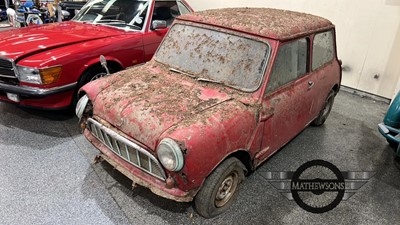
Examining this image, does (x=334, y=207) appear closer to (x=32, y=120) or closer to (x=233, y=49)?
(x=233, y=49)

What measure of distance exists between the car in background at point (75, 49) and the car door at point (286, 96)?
2.32 meters

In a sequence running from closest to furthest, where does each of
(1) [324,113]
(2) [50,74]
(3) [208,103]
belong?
(3) [208,103] → (2) [50,74] → (1) [324,113]

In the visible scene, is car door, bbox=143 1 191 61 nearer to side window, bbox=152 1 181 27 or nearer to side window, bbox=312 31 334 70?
side window, bbox=152 1 181 27

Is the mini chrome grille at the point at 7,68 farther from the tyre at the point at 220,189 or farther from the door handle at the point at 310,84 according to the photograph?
the door handle at the point at 310,84

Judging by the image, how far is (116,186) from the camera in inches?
114

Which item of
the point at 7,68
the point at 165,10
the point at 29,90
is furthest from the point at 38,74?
the point at 165,10

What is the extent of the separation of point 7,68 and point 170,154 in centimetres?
279

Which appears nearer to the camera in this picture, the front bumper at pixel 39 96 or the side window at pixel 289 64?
the side window at pixel 289 64

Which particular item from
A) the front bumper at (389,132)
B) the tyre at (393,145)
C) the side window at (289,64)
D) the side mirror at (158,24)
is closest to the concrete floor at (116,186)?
the tyre at (393,145)

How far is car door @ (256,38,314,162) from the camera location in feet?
8.80

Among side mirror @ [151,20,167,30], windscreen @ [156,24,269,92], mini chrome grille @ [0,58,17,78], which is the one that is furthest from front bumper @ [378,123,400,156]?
mini chrome grille @ [0,58,17,78]

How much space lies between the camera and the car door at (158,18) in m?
4.51

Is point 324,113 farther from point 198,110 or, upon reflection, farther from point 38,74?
point 38,74

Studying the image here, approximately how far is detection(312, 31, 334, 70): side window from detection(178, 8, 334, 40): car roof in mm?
121
